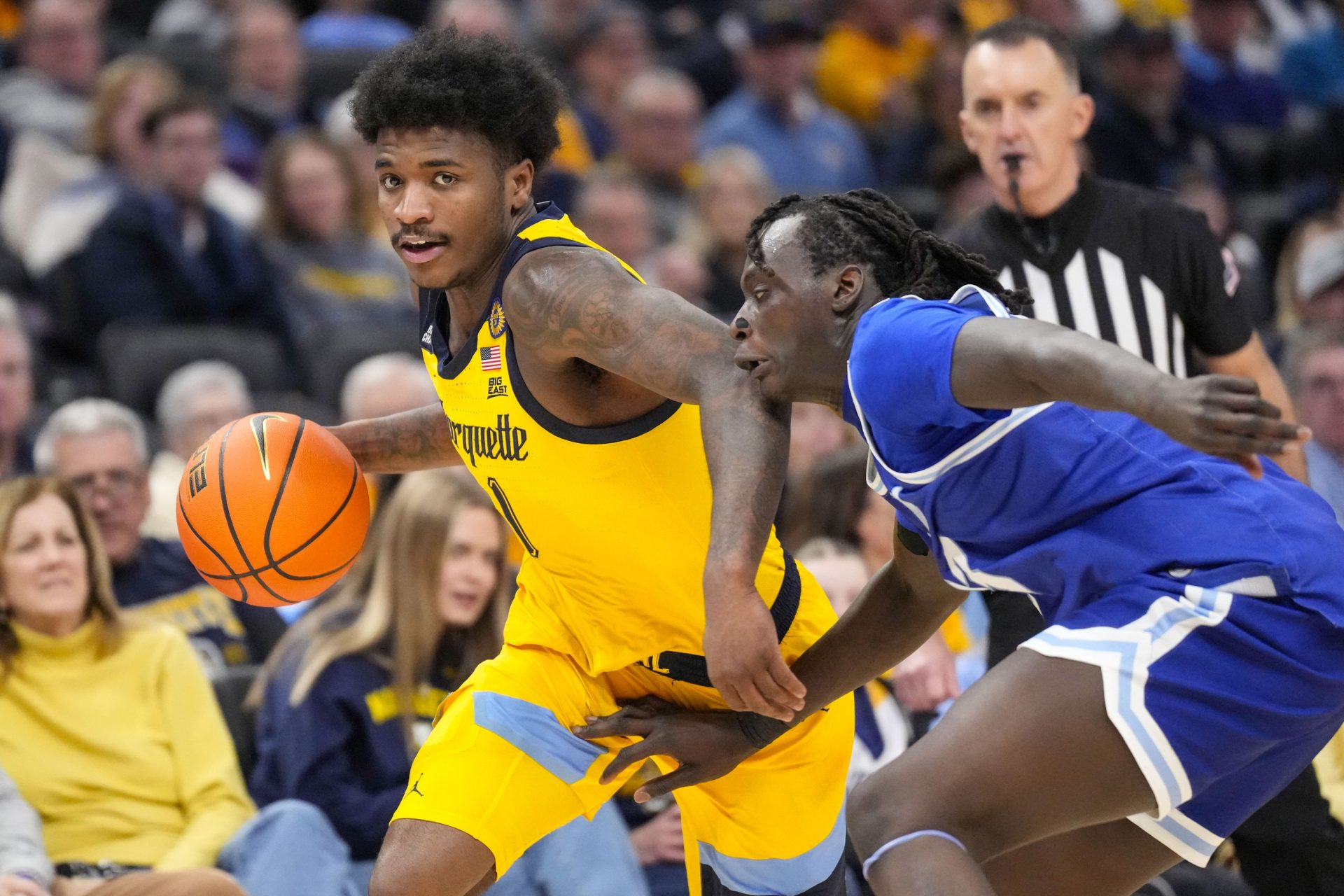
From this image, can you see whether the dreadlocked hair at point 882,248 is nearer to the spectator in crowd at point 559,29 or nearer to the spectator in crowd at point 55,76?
the spectator in crowd at point 55,76

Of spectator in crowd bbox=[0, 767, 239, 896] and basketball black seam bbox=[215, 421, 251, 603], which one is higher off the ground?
basketball black seam bbox=[215, 421, 251, 603]

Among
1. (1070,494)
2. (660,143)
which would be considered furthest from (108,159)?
(1070,494)

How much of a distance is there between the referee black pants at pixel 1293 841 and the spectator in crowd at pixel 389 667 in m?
1.63

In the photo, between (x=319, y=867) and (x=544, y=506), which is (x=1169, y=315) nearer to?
(x=544, y=506)

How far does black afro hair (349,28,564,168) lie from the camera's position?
3.57m

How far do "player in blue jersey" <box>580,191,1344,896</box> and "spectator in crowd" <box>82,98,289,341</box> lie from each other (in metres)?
5.23

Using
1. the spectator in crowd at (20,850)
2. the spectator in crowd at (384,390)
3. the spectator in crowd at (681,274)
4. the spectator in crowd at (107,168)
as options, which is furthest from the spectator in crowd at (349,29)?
the spectator in crowd at (20,850)

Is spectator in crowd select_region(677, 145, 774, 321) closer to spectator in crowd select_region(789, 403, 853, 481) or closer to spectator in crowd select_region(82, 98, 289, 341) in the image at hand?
spectator in crowd select_region(789, 403, 853, 481)

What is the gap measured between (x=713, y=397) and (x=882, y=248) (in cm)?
47

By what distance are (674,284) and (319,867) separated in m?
4.45

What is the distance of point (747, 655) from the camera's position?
9.96 ft

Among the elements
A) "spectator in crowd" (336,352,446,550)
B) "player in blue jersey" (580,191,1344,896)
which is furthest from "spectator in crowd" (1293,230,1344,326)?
"player in blue jersey" (580,191,1344,896)

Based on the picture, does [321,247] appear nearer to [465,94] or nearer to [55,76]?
[55,76]

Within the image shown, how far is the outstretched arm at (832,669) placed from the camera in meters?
3.62
